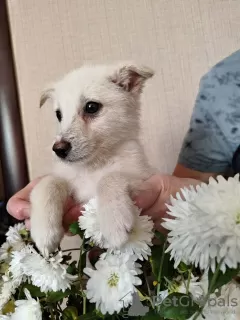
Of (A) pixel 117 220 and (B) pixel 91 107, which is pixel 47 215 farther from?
(B) pixel 91 107

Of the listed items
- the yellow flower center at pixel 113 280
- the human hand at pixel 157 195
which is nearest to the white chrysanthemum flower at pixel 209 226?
the yellow flower center at pixel 113 280

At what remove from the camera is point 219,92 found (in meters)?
1.31

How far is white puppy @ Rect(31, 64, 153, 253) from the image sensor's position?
831mm

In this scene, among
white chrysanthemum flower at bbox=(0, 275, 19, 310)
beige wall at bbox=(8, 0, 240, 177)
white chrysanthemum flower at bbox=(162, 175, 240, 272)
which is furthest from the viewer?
beige wall at bbox=(8, 0, 240, 177)

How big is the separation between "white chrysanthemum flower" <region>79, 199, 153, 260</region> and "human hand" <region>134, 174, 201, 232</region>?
0.71ft

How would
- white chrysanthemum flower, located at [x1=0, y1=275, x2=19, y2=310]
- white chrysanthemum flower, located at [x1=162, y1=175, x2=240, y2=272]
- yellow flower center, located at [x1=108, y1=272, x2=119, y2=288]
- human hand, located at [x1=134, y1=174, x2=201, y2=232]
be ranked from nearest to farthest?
white chrysanthemum flower, located at [x1=162, y1=175, x2=240, y2=272]
yellow flower center, located at [x1=108, y1=272, x2=119, y2=288]
white chrysanthemum flower, located at [x1=0, y1=275, x2=19, y2=310]
human hand, located at [x1=134, y1=174, x2=201, y2=232]

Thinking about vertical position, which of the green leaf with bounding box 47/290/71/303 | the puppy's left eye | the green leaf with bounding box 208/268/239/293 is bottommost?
the green leaf with bounding box 47/290/71/303

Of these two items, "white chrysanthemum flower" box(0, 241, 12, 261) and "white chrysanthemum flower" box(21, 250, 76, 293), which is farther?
"white chrysanthemum flower" box(0, 241, 12, 261)

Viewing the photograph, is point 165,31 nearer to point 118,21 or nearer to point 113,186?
point 118,21

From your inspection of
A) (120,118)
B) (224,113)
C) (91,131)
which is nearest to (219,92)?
(224,113)

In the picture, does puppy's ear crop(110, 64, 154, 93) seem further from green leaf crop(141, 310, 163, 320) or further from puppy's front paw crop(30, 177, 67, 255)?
green leaf crop(141, 310, 163, 320)

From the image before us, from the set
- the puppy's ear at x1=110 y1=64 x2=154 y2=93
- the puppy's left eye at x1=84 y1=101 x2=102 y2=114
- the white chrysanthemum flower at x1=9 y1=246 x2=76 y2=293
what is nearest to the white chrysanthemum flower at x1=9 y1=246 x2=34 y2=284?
the white chrysanthemum flower at x1=9 y1=246 x2=76 y2=293

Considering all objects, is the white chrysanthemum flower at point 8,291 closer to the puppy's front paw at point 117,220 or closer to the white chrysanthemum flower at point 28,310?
the white chrysanthemum flower at point 28,310

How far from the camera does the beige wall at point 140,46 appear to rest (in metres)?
1.74
